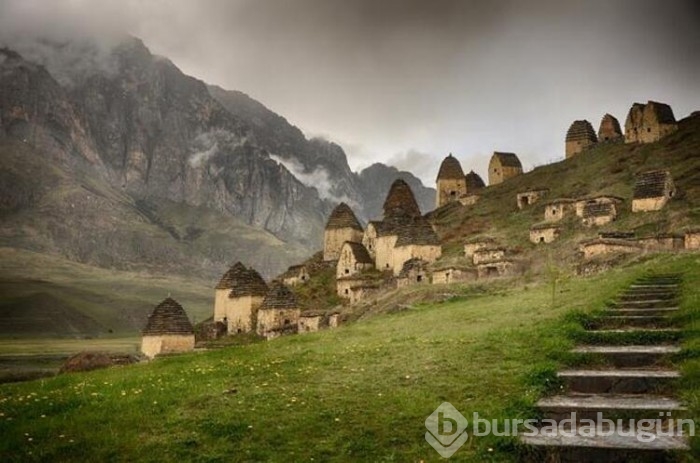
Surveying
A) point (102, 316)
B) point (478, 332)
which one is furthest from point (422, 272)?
point (102, 316)

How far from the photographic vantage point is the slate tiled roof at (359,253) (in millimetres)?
64188

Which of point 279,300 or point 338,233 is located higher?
point 338,233

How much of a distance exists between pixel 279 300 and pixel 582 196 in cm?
3054

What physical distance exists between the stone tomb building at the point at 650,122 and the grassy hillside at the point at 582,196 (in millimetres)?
1415

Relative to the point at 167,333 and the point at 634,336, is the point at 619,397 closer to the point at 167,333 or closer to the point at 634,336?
the point at 634,336

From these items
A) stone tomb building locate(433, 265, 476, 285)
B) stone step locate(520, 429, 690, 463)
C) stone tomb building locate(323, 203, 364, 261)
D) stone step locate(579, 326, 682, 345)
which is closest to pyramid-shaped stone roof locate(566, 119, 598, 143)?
stone tomb building locate(323, 203, 364, 261)

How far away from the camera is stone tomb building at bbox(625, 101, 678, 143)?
7706 cm

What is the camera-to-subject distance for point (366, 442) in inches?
343

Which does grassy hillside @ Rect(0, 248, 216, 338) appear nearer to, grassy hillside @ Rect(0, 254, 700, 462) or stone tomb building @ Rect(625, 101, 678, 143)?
stone tomb building @ Rect(625, 101, 678, 143)

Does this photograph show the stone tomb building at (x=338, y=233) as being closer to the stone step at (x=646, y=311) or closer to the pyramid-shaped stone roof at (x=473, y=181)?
the pyramid-shaped stone roof at (x=473, y=181)

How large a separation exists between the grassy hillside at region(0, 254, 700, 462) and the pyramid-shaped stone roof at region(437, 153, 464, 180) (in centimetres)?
8240

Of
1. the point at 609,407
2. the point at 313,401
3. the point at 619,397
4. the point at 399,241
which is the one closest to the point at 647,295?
the point at 619,397

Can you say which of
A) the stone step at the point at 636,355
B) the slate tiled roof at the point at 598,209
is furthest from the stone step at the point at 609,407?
the slate tiled roof at the point at 598,209

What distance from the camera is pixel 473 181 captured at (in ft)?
331
